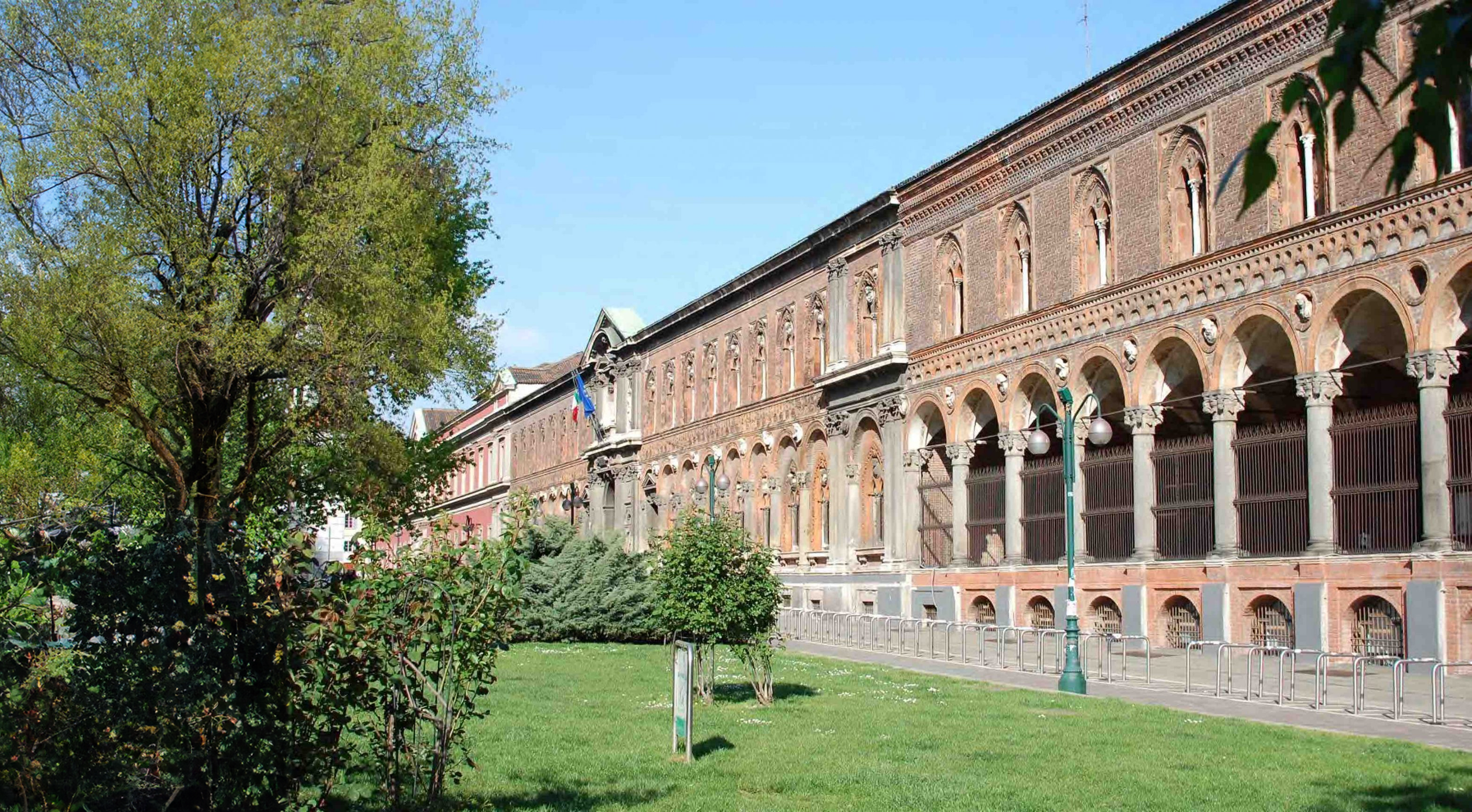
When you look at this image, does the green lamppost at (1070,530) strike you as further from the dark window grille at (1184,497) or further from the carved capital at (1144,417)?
the carved capital at (1144,417)

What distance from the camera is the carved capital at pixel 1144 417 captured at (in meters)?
30.1

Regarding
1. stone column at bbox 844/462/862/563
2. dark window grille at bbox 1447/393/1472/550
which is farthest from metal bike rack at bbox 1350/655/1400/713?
stone column at bbox 844/462/862/563

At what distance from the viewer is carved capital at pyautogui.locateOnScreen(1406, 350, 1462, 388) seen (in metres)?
23.2

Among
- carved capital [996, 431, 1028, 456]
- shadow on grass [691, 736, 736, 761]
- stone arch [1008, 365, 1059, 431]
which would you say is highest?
stone arch [1008, 365, 1059, 431]

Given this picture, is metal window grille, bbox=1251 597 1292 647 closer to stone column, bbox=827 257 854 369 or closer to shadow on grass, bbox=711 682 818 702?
shadow on grass, bbox=711 682 818 702

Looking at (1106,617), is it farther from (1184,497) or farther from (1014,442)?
(1014,442)

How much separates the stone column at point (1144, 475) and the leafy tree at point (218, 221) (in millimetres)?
14120

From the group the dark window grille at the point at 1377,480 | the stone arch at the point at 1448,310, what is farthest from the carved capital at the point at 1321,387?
the stone arch at the point at 1448,310

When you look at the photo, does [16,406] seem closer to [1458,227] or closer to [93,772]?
[93,772]

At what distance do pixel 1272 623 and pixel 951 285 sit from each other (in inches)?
562

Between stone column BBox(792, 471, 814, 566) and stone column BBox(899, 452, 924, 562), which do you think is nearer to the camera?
stone column BBox(899, 452, 924, 562)

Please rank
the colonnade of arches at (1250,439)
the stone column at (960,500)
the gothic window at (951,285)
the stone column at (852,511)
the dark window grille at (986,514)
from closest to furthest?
the colonnade of arches at (1250,439) < the dark window grille at (986,514) < the stone column at (960,500) < the gothic window at (951,285) < the stone column at (852,511)

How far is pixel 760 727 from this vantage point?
1630cm

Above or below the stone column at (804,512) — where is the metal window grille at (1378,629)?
below
